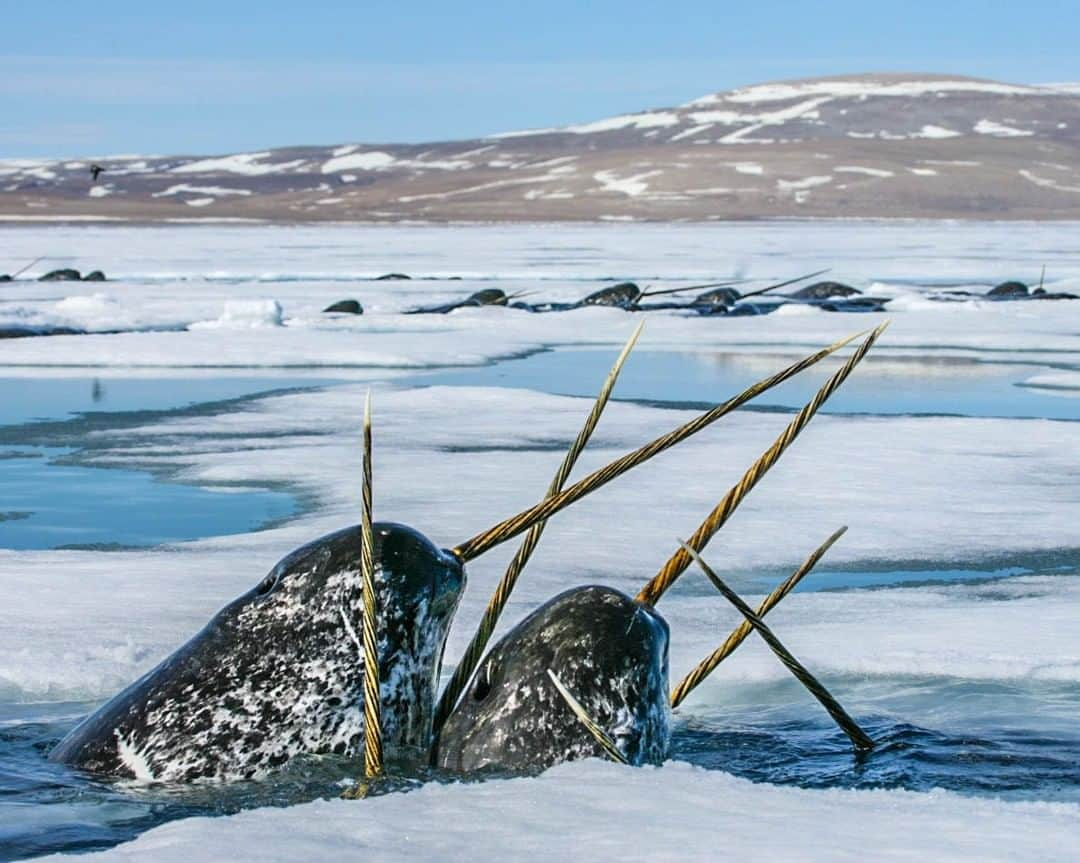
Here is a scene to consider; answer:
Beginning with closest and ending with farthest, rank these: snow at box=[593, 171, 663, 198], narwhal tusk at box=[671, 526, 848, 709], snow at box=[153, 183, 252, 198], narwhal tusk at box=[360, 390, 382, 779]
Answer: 1. narwhal tusk at box=[360, 390, 382, 779]
2. narwhal tusk at box=[671, 526, 848, 709]
3. snow at box=[593, 171, 663, 198]
4. snow at box=[153, 183, 252, 198]

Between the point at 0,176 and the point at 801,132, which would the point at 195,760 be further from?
the point at 0,176

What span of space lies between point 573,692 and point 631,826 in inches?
25.7

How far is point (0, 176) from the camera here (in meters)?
141

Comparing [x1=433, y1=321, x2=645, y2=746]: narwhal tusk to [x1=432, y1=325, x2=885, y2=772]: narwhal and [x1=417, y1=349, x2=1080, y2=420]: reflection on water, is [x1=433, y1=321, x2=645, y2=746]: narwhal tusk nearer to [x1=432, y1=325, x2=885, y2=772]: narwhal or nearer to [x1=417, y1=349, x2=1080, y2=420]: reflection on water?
[x1=432, y1=325, x2=885, y2=772]: narwhal

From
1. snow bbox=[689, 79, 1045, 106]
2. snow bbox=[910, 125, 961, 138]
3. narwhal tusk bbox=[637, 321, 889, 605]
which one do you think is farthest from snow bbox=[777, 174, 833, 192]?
narwhal tusk bbox=[637, 321, 889, 605]

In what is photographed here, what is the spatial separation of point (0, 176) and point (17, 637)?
143m

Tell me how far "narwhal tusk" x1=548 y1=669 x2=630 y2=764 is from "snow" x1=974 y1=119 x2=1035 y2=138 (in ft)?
406

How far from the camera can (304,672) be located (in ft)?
11.8

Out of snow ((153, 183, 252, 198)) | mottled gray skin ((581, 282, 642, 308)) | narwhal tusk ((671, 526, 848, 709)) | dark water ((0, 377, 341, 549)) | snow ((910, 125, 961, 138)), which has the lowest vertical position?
snow ((153, 183, 252, 198))

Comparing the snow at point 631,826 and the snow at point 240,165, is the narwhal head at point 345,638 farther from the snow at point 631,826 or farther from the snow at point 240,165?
the snow at point 240,165

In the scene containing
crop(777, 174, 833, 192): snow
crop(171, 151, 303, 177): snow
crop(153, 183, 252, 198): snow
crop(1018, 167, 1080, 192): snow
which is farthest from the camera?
crop(171, 151, 303, 177): snow

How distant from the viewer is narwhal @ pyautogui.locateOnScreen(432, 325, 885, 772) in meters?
3.62

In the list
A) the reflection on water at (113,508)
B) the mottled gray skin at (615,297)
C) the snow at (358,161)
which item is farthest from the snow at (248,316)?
the snow at (358,161)

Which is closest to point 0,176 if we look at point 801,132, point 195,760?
point 801,132
